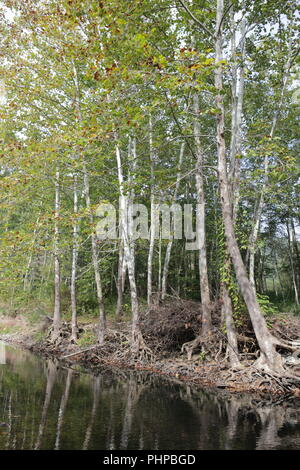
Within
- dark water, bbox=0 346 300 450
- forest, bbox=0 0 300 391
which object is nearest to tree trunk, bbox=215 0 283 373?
forest, bbox=0 0 300 391

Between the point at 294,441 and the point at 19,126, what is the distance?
16061mm

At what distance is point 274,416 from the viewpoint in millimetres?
6648

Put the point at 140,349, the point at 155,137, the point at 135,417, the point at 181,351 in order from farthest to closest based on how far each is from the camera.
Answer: the point at 140,349, the point at 181,351, the point at 155,137, the point at 135,417

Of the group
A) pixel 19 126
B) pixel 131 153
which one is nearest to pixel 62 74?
pixel 19 126

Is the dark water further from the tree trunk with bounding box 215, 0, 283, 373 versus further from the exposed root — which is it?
the exposed root

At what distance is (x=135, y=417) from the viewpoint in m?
6.72

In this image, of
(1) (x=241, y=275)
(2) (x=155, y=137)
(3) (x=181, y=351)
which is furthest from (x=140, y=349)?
(2) (x=155, y=137)

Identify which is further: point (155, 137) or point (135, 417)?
point (155, 137)

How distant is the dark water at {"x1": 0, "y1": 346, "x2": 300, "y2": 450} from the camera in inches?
208

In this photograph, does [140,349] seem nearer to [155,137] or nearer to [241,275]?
[241,275]

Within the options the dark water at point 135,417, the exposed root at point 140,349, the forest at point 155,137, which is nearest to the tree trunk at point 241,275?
→ the forest at point 155,137

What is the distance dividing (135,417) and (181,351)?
5994 millimetres

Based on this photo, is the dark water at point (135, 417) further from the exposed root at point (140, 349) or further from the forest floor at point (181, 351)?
the exposed root at point (140, 349)
